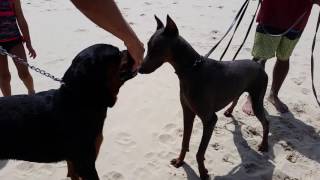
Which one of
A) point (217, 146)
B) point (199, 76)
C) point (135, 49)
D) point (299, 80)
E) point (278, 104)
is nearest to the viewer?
point (135, 49)

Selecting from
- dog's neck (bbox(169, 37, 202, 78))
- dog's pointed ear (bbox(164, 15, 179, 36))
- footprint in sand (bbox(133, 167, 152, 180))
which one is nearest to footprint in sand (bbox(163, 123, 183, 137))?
footprint in sand (bbox(133, 167, 152, 180))

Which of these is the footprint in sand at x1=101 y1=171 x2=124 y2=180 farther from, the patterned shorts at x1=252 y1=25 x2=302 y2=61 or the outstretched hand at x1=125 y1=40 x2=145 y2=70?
the patterned shorts at x1=252 y1=25 x2=302 y2=61

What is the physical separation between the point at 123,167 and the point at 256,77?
1615 mm

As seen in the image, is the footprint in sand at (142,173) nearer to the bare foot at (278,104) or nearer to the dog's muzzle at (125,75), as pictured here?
the dog's muzzle at (125,75)

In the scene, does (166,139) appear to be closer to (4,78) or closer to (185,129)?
(185,129)

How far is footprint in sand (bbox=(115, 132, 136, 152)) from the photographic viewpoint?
4.34 meters

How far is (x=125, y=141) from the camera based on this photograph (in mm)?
4434

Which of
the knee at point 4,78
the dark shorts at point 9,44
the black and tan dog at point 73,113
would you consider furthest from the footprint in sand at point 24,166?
the dark shorts at point 9,44

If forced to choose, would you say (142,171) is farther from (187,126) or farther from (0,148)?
(0,148)

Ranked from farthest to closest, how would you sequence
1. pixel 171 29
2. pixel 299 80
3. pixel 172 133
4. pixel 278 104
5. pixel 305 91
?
pixel 299 80, pixel 305 91, pixel 278 104, pixel 172 133, pixel 171 29

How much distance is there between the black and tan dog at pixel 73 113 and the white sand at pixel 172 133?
881 millimetres

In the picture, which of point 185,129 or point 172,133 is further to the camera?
point 172,133

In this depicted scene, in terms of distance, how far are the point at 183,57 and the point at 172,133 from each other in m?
1.31

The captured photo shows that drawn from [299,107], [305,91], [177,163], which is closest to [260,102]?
[177,163]
